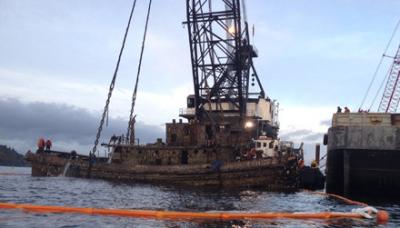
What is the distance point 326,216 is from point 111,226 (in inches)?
403

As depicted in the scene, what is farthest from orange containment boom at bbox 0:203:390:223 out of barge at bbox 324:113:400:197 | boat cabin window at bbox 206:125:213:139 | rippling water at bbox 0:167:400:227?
boat cabin window at bbox 206:125:213:139

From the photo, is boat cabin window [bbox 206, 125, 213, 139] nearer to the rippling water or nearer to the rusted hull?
the rusted hull

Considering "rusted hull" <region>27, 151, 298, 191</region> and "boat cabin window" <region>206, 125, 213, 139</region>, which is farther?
"boat cabin window" <region>206, 125, 213, 139</region>

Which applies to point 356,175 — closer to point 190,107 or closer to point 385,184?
point 385,184

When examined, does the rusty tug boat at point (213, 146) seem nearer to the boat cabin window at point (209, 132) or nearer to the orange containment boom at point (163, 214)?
the boat cabin window at point (209, 132)

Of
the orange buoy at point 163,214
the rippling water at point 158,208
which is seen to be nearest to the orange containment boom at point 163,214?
the orange buoy at point 163,214

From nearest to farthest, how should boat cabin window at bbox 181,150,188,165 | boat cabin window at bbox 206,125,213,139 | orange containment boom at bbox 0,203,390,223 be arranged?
orange containment boom at bbox 0,203,390,223, boat cabin window at bbox 181,150,188,165, boat cabin window at bbox 206,125,213,139

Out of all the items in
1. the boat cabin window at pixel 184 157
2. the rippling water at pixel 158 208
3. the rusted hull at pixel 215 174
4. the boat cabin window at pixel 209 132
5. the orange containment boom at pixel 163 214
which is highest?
the boat cabin window at pixel 209 132

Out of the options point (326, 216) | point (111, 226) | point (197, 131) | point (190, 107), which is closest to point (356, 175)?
point (326, 216)

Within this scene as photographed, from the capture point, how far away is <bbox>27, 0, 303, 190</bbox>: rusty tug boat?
41531 mm

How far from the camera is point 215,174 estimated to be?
42.1 metres

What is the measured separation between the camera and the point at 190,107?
58500mm

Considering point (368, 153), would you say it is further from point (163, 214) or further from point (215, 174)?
point (163, 214)

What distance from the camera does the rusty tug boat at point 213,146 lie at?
41.5m
